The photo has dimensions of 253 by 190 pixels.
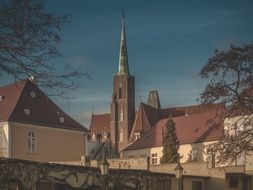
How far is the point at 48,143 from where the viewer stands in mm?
48500

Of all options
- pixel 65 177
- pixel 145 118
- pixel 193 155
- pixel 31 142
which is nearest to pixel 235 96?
pixel 65 177

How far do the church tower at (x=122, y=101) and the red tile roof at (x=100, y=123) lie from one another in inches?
181

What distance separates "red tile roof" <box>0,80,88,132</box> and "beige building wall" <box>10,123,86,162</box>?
0.49 meters

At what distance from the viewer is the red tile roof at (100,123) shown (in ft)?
406

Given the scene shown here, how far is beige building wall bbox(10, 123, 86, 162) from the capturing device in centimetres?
4609

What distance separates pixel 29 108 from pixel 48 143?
3287mm

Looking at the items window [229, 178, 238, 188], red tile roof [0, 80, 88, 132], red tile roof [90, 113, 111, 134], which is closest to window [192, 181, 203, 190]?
window [229, 178, 238, 188]

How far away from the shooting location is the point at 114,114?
120 metres

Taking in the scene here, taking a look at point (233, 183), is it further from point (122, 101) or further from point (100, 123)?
point (100, 123)

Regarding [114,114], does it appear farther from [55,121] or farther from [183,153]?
[55,121]

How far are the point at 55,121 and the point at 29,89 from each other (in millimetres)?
3485

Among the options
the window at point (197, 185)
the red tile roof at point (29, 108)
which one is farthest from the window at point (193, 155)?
the window at point (197, 185)

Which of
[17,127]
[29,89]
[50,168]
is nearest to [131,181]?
[50,168]

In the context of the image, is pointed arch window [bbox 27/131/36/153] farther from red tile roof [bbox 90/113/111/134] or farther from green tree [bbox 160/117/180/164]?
red tile roof [bbox 90/113/111/134]
